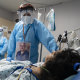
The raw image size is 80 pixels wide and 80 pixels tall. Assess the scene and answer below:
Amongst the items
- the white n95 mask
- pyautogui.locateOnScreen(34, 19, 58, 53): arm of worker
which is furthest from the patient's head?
the white n95 mask

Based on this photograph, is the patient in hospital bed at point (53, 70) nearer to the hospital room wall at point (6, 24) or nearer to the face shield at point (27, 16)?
the face shield at point (27, 16)

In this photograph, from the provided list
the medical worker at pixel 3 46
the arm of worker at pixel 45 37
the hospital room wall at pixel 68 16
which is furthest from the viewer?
the hospital room wall at pixel 68 16

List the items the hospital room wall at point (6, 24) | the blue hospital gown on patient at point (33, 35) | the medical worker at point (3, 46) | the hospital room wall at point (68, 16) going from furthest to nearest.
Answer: the hospital room wall at point (6, 24) < the hospital room wall at point (68, 16) < the medical worker at point (3, 46) < the blue hospital gown on patient at point (33, 35)

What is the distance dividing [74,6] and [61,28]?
1.75ft

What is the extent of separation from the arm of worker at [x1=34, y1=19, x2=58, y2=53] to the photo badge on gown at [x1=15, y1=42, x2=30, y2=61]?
0.50 feet

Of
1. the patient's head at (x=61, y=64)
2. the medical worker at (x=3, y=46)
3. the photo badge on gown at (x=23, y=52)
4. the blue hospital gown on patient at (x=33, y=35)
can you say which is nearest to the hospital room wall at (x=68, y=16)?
the medical worker at (x=3, y=46)

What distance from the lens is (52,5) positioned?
2.93 meters

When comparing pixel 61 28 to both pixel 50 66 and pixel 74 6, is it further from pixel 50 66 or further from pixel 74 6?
pixel 50 66

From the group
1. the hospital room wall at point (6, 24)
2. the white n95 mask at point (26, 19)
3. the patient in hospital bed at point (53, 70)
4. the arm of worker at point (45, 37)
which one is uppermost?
the hospital room wall at point (6, 24)

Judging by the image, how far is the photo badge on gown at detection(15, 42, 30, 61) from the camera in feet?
3.93

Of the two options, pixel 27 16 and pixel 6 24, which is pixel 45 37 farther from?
pixel 6 24

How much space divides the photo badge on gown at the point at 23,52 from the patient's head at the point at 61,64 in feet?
1.87

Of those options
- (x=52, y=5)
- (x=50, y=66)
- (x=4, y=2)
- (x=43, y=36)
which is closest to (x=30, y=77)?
(x=50, y=66)

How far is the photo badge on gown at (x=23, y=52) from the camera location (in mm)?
1199
